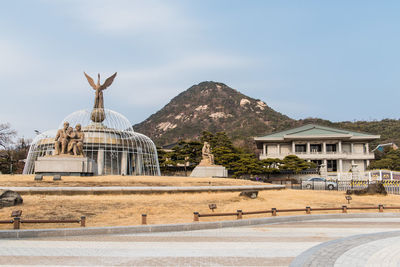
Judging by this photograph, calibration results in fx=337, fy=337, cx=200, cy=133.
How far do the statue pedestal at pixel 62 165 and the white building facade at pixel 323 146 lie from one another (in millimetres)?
50842

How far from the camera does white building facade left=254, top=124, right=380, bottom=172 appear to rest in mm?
70188

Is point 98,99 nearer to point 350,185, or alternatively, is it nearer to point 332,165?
point 350,185

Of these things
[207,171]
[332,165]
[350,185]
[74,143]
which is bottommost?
[350,185]

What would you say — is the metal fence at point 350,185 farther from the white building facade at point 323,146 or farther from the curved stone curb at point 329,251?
the white building facade at point 323,146

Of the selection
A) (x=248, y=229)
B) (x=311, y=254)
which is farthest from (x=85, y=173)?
(x=311, y=254)

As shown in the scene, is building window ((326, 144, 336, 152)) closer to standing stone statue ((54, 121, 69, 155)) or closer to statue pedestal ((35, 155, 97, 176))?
statue pedestal ((35, 155, 97, 176))

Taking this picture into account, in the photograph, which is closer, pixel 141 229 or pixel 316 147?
pixel 141 229

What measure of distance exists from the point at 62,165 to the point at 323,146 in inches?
2348

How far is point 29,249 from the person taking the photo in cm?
936

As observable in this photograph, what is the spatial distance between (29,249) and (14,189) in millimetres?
10288

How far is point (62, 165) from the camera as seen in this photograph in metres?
24.1

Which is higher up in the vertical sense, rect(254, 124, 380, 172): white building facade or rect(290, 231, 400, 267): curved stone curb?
rect(254, 124, 380, 172): white building facade

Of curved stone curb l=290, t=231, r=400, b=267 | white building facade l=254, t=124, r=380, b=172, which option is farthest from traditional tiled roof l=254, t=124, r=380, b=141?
curved stone curb l=290, t=231, r=400, b=267

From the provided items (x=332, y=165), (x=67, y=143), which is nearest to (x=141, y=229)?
(x=67, y=143)
